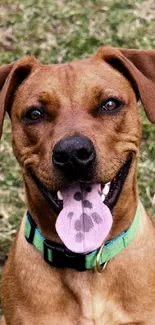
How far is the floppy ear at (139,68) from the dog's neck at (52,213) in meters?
0.43

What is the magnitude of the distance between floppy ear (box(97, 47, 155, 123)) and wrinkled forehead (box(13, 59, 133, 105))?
0.04 meters

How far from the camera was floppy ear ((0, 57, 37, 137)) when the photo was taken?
→ 441 cm

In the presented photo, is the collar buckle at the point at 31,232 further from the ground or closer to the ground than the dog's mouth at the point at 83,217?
closer to the ground

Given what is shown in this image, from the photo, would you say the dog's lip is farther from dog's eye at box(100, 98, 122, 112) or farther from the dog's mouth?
dog's eye at box(100, 98, 122, 112)

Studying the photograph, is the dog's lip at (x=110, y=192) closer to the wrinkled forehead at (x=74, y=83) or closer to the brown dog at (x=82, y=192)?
the brown dog at (x=82, y=192)

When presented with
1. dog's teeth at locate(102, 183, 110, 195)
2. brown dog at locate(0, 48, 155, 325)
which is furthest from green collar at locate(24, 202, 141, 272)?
dog's teeth at locate(102, 183, 110, 195)

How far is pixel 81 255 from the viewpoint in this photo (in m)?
4.37

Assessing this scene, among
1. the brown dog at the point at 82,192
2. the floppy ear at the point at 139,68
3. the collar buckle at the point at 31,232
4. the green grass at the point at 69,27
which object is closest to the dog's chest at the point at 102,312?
the brown dog at the point at 82,192

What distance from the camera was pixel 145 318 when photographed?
446 cm

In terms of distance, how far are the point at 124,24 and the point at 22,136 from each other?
3637mm

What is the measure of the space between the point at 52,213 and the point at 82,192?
0.28 m

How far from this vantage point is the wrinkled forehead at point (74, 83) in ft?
14.0

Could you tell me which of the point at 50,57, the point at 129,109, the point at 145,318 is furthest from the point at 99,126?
the point at 50,57

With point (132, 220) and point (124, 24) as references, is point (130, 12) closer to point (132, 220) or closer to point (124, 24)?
point (124, 24)
